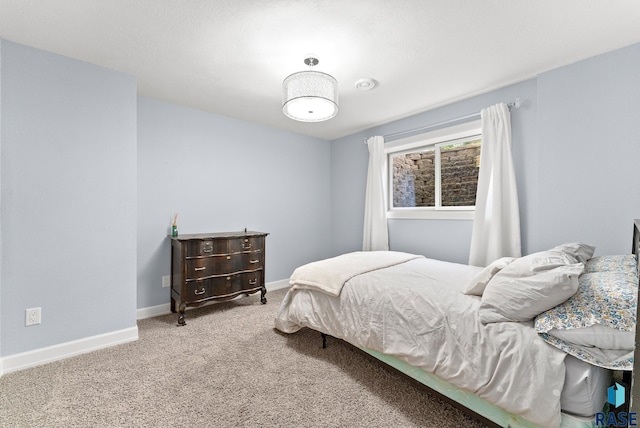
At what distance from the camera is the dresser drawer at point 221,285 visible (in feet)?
9.74

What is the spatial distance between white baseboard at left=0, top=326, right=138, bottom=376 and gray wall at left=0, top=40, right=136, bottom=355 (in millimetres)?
47

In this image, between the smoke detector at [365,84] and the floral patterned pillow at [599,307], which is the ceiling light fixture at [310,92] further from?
the floral patterned pillow at [599,307]

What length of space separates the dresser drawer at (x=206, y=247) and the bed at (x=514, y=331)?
1.61m

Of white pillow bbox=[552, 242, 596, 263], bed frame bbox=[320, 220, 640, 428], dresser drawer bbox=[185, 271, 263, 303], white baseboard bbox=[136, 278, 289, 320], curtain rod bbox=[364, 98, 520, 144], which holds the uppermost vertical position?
curtain rod bbox=[364, 98, 520, 144]

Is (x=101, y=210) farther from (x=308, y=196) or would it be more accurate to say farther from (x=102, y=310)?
(x=308, y=196)

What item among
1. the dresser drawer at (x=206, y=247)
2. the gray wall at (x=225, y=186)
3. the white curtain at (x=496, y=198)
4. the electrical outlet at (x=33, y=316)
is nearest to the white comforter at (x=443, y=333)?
the white curtain at (x=496, y=198)

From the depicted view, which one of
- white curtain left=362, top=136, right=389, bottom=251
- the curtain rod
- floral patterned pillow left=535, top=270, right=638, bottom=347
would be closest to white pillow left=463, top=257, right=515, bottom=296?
floral patterned pillow left=535, top=270, right=638, bottom=347

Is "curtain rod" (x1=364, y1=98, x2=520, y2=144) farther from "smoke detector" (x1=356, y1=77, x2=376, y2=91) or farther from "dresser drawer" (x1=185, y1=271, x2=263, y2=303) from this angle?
"dresser drawer" (x1=185, y1=271, x2=263, y2=303)

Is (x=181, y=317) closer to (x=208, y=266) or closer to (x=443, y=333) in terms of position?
(x=208, y=266)

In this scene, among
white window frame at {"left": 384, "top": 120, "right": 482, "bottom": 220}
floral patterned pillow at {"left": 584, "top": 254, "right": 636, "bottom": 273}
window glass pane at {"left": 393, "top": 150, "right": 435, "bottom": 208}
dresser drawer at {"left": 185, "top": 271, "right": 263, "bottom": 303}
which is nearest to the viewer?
floral patterned pillow at {"left": 584, "top": 254, "right": 636, "bottom": 273}

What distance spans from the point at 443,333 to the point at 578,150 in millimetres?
2013

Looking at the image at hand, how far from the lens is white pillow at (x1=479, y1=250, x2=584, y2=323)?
1.28 metres

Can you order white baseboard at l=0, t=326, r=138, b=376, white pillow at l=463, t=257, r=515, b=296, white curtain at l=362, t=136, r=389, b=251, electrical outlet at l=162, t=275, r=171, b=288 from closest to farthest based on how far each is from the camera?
white pillow at l=463, t=257, r=515, b=296 → white baseboard at l=0, t=326, r=138, b=376 → electrical outlet at l=162, t=275, r=171, b=288 → white curtain at l=362, t=136, r=389, b=251

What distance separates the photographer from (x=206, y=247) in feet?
10.0
